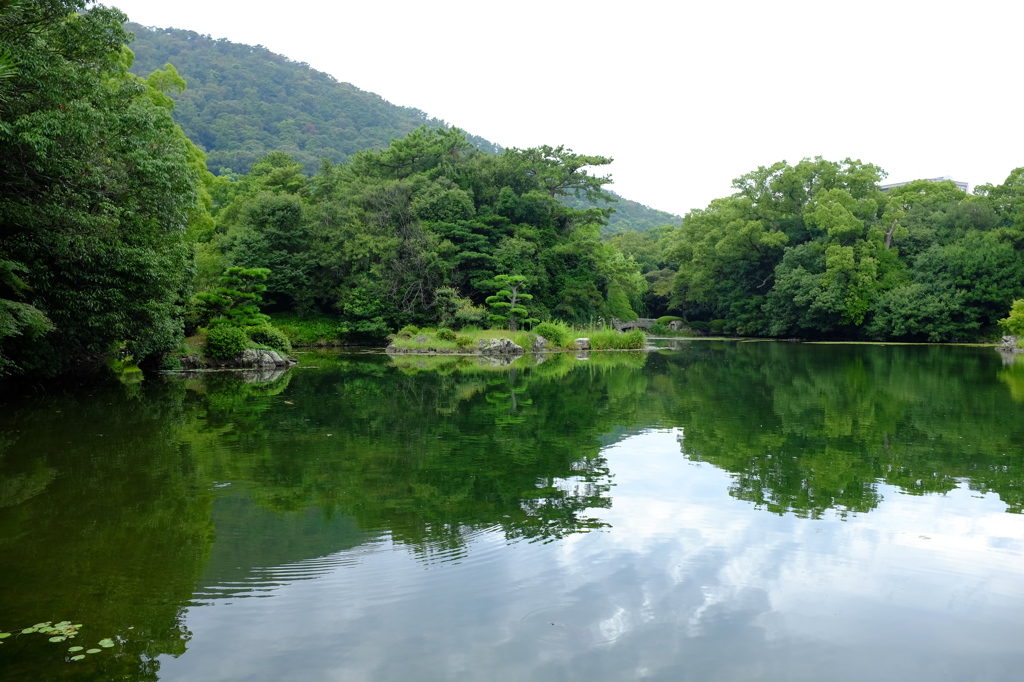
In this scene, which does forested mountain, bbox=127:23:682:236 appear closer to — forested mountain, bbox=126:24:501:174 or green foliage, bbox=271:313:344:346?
forested mountain, bbox=126:24:501:174

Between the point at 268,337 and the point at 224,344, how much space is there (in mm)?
2317

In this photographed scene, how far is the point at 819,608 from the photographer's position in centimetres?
400

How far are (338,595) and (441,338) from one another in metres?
26.1

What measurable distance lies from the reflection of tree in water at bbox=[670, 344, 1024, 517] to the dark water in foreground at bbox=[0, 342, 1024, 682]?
0.22 ft

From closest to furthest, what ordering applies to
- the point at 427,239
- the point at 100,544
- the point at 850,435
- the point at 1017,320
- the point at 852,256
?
the point at 100,544, the point at 850,435, the point at 1017,320, the point at 427,239, the point at 852,256

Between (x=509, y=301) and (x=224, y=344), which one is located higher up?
(x=509, y=301)

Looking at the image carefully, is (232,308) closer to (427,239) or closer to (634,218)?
(427,239)

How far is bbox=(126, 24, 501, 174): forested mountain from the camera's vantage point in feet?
220

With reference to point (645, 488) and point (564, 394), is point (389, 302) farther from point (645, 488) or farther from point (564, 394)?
point (645, 488)

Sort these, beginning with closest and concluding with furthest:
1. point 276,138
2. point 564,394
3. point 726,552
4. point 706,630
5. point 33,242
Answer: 1. point 706,630
2. point 726,552
3. point 33,242
4. point 564,394
5. point 276,138

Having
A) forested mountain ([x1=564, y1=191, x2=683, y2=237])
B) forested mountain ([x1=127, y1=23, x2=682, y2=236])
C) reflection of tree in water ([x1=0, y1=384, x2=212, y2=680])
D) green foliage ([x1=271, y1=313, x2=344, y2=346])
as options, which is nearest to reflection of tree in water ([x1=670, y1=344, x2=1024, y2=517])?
reflection of tree in water ([x1=0, y1=384, x2=212, y2=680])

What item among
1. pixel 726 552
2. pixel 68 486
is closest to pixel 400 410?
pixel 68 486

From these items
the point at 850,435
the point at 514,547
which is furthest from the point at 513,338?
the point at 514,547

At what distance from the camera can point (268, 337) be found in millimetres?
23000
